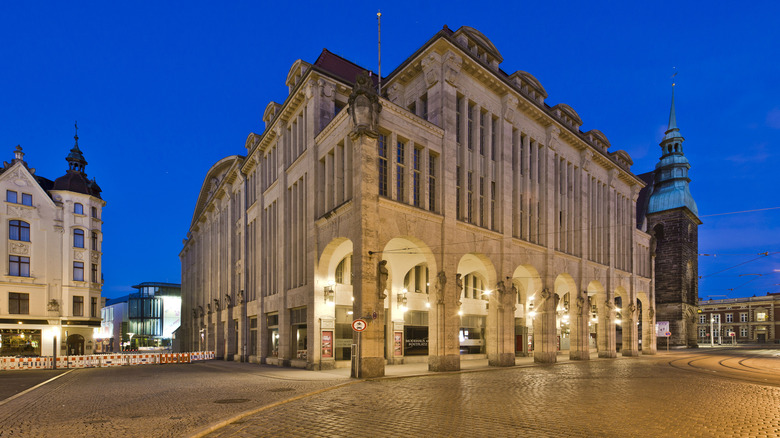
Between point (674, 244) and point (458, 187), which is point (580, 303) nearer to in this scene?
→ point (458, 187)

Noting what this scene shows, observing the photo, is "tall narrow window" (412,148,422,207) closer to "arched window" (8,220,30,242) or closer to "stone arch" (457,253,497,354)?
"stone arch" (457,253,497,354)

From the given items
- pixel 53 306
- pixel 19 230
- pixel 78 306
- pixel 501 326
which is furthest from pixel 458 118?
pixel 78 306

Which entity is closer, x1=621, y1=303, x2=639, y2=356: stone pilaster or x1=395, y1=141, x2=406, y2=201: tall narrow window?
x1=395, y1=141, x2=406, y2=201: tall narrow window

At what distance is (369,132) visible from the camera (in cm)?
2320

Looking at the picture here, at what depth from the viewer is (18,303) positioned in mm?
41812

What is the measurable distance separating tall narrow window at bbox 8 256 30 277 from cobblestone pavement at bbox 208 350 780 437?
127 feet

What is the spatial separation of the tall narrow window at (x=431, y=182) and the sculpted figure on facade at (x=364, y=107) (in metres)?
5.13

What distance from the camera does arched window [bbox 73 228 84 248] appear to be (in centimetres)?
4727

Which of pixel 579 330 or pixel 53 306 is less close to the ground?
pixel 53 306

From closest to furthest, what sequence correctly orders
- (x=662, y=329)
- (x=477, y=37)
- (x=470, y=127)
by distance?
1. (x=470, y=127)
2. (x=477, y=37)
3. (x=662, y=329)

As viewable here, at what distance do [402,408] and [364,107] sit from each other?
1453cm

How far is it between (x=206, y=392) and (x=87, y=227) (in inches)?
1539

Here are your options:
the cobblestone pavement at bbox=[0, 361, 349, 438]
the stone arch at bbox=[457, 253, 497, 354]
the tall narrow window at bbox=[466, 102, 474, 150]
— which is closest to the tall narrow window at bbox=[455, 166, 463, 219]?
the tall narrow window at bbox=[466, 102, 474, 150]

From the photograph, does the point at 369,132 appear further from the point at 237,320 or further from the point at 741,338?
the point at 741,338
